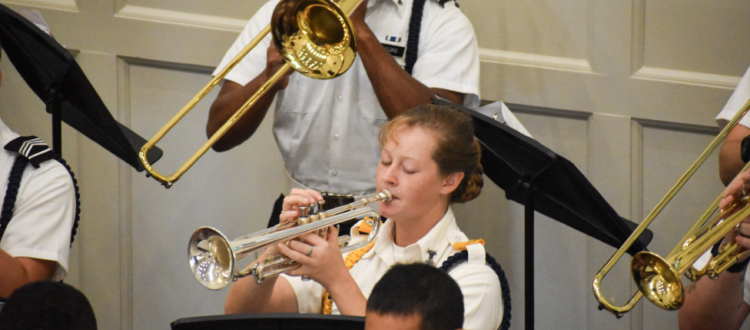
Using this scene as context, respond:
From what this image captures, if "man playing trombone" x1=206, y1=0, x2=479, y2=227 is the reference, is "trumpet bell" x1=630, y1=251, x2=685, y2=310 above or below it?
below

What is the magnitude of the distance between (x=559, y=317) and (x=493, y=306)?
1.47 metres

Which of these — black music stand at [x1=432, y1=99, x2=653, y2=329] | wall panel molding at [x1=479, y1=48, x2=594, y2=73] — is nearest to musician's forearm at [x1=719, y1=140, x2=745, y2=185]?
black music stand at [x1=432, y1=99, x2=653, y2=329]

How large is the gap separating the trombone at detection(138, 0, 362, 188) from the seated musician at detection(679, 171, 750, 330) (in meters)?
1.20

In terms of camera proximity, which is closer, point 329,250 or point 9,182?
point 329,250

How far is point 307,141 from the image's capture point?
299 cm

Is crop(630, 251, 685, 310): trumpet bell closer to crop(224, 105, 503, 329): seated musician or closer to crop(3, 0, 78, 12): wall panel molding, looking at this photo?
crop(224, 105, 503, 329): seated musician

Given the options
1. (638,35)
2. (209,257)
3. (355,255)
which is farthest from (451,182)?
(638,35)

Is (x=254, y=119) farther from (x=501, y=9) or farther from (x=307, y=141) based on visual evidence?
(x=501, y=9)


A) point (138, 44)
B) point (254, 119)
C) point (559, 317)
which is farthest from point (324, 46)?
point (559, 317)

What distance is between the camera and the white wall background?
3.40m

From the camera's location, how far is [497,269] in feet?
7.28

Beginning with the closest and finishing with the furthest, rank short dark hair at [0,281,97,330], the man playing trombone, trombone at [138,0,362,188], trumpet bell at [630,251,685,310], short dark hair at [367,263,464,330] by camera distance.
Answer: short dark hair at [0,281,97,330] → short dark hair at [367,263,464,330] → trumpet bell at [630,251,685,310] → trombone at [138,0,362,188] → the man playing trombone

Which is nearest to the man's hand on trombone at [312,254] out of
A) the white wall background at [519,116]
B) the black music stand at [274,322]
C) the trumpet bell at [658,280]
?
the black music stand at [274,322]

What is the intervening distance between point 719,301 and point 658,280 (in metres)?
0.39
